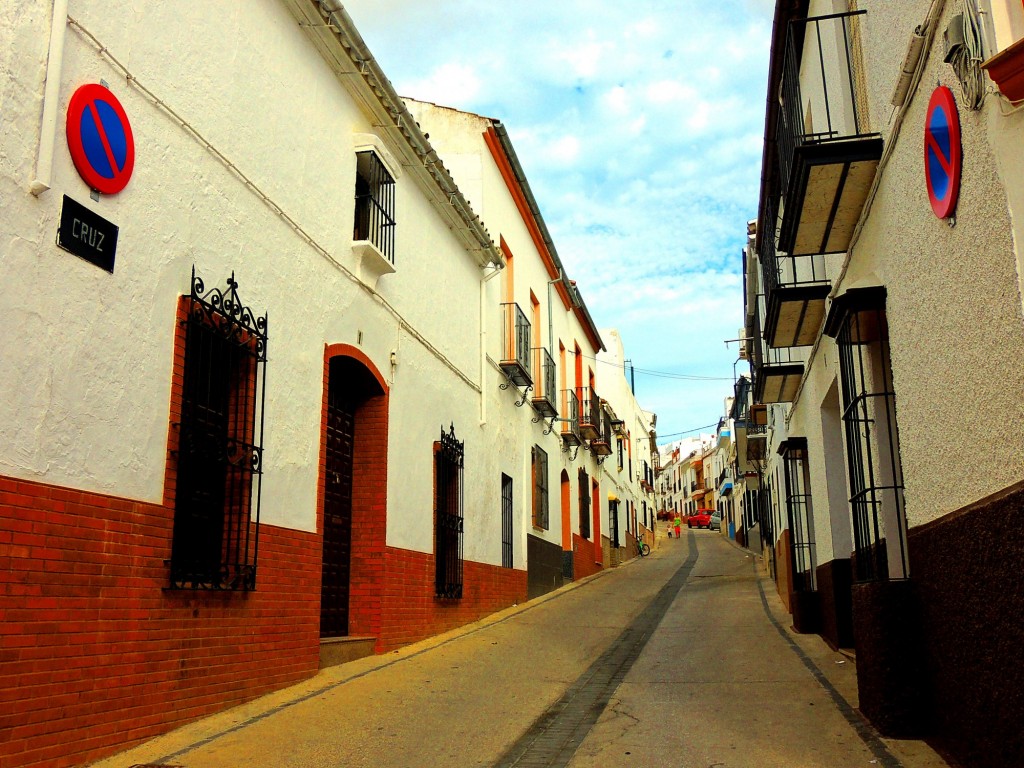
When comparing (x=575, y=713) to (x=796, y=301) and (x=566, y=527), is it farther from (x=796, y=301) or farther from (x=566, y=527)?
(x=566, y=527)

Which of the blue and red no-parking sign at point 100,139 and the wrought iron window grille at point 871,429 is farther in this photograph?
the wrought iron window grille at point 871,429

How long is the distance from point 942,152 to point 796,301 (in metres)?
4.22

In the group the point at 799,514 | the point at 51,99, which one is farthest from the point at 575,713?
the point at 799,514

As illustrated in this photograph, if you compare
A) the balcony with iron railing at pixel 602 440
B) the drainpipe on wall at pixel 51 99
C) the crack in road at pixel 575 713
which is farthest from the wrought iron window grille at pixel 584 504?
the drainpipe on wall at pixel 51 99

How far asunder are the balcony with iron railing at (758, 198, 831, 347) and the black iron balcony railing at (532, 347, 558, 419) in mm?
6805

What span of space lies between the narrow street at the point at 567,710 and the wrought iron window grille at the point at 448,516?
26.0 inches

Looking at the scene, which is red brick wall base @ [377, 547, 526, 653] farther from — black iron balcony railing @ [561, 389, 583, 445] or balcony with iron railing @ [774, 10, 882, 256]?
black iron balcony railing @ [561, 389, 583, 445]

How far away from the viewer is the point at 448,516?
11.2 meters

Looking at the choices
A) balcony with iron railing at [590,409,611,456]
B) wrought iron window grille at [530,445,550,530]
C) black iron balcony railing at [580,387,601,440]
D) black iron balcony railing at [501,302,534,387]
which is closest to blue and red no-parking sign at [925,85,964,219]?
black iron balcony railing at [501,302,534,387]

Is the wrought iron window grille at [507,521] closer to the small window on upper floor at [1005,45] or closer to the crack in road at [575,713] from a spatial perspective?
the crack in road at [575,713]

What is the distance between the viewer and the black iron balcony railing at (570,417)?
19.8 m

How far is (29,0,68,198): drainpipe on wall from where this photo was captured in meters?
4.61

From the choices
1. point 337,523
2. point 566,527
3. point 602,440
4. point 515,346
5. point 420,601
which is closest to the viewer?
point 337,523

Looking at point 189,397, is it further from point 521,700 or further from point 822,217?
point 822,217
